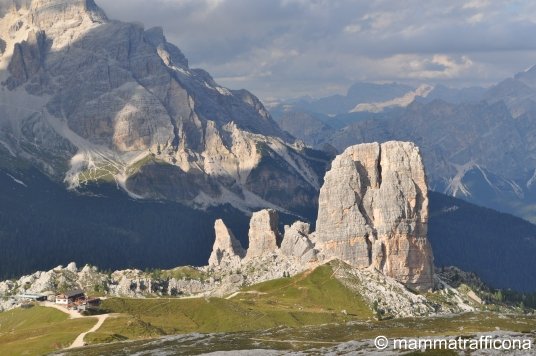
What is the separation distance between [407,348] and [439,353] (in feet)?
36.4

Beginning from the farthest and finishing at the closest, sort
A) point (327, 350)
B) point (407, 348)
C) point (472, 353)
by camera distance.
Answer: point (327, 350)
point (407, 348)
point (472, 353)

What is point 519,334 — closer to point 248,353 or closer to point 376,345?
point 376,345

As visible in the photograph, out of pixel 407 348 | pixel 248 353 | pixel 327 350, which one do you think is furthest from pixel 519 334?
pixel 248 353

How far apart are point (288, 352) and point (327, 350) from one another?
8.60 m

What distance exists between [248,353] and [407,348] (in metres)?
36.4

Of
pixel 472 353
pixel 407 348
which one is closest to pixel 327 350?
pixel 407 348

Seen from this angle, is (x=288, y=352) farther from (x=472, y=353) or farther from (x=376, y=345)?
(x=472, y=353)

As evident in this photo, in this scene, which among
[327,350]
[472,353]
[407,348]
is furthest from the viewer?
[327,350]

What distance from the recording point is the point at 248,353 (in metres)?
190

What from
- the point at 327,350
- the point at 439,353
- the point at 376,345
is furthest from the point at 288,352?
the point at 439,353

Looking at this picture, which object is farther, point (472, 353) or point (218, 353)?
point (218, 353)

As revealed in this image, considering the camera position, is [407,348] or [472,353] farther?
[407,348]

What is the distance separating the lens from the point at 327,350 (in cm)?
19038

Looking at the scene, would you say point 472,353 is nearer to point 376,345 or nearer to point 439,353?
point 439,353
